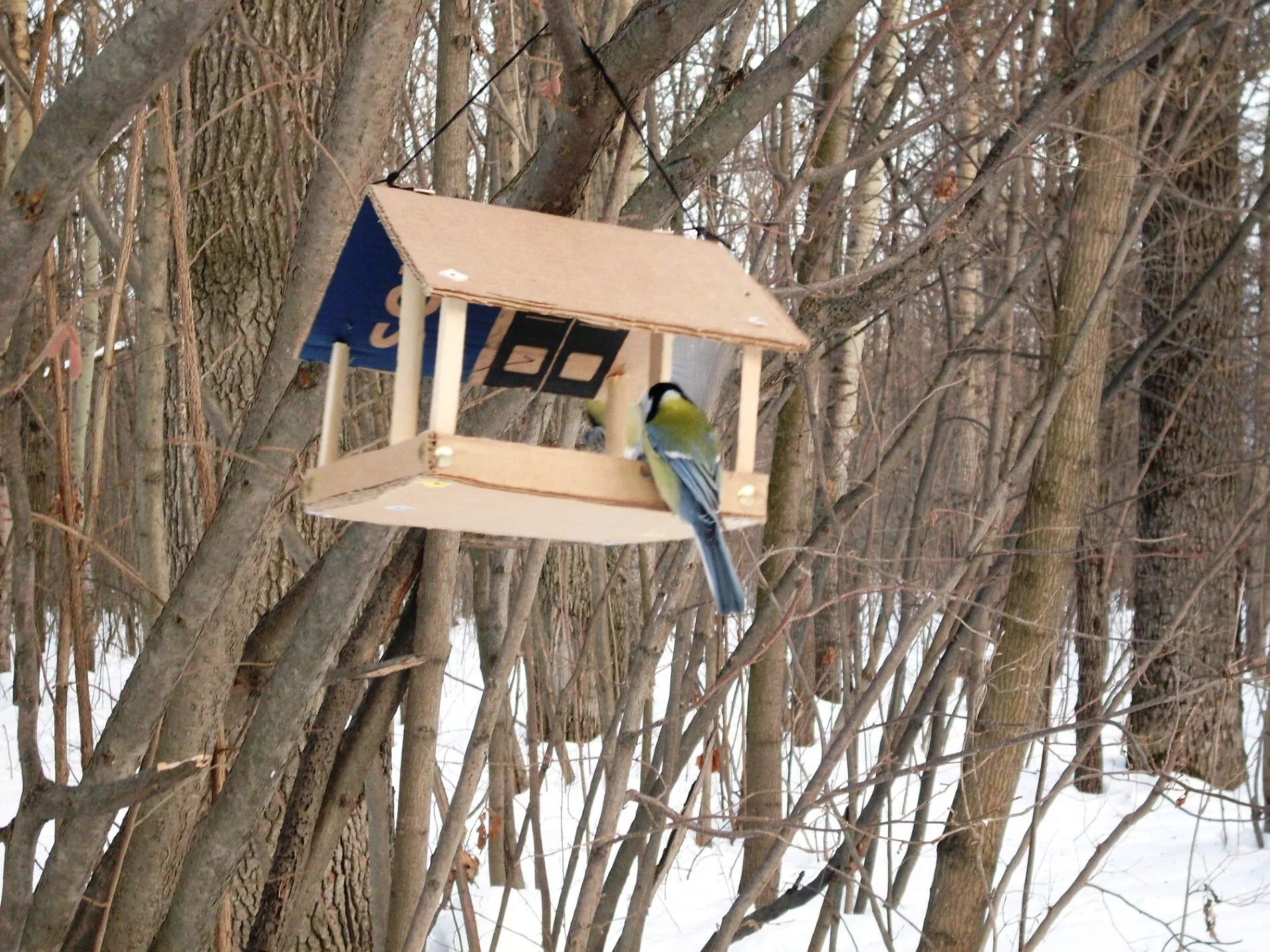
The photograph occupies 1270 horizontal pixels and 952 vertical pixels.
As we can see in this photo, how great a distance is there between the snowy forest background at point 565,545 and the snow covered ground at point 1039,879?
0.15 ft

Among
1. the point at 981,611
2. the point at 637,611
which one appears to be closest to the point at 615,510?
the point at 981,611

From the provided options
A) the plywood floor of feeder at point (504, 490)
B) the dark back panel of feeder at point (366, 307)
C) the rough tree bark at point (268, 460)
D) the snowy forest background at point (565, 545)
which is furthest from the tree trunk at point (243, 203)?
the plywood floor of feeder at point (504, 490)

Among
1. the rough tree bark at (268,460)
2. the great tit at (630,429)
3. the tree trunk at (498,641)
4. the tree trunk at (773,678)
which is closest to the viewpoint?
the great tit at (630,429)

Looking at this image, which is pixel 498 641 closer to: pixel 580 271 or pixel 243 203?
pixel 243 203

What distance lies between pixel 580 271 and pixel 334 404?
78 centimetres

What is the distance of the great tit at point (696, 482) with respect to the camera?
5.88ft

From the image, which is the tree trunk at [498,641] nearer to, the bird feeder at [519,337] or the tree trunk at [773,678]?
the tree trunk at [773,678]

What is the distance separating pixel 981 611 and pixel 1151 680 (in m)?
4.94

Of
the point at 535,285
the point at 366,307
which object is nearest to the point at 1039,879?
the point at 366,307

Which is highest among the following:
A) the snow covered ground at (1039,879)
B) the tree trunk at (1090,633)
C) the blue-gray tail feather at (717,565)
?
the blue-gray tail feather at (717,565)

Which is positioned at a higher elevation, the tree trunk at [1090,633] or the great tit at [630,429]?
the great tit at [630,429]

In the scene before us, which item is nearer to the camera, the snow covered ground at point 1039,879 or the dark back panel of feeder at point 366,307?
the dark back panel of feeder at point 366,307

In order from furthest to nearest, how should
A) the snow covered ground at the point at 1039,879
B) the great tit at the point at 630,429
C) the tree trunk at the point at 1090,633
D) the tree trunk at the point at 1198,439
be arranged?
the tree trunk at the point at 1198,439
the tree trunk at the point at 1090,633
the snow covered ground at the point at 1039,879
the great tit at the point at 630,429

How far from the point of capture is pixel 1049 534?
5055 mm
